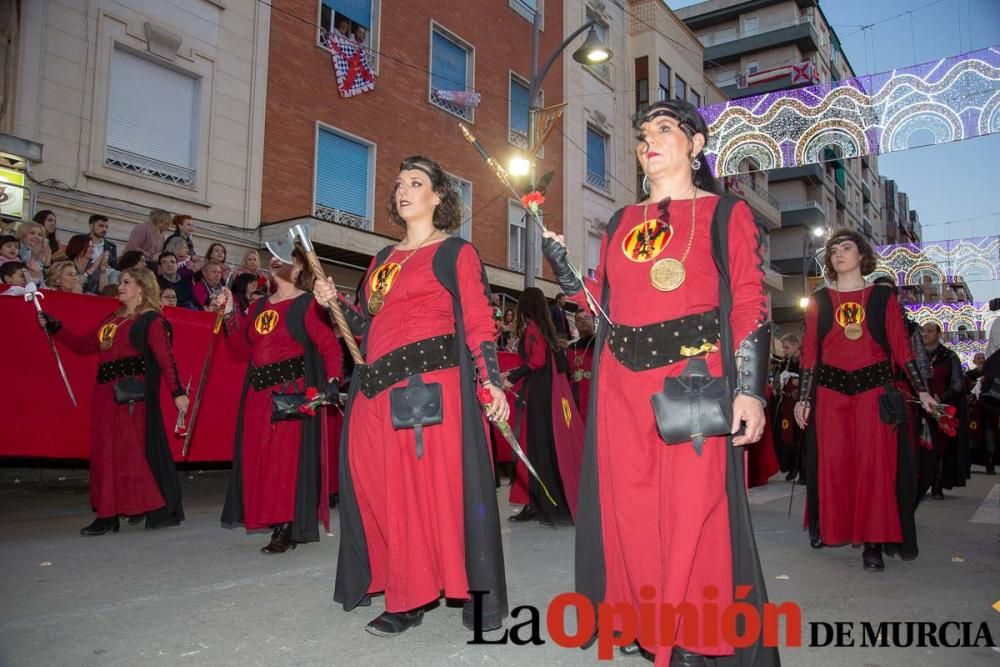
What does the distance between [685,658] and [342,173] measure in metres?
14.0

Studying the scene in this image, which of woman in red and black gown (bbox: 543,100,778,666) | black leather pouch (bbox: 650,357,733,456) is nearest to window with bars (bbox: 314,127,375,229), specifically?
woman in red and black gown (bbox: 543,100,778,666)

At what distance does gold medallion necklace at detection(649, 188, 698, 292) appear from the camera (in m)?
2.77

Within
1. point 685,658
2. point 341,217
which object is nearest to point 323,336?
point 685,658

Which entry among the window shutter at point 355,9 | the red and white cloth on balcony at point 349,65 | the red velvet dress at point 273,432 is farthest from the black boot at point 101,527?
the window shutter at point 355,9

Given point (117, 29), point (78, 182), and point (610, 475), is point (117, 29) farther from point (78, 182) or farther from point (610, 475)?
point (610, 475)

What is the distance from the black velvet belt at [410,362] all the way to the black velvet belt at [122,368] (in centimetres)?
339

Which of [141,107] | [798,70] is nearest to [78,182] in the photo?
[141,107]

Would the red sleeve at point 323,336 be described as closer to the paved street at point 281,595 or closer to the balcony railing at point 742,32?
the paved street at point 281,595

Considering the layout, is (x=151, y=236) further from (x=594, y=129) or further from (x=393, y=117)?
(x=594, y=129)

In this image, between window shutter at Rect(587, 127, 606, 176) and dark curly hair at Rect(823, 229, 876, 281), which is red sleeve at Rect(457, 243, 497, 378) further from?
window shutter at Rect(587, 127, 606, 176)

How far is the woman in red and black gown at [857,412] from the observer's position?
5.01 m

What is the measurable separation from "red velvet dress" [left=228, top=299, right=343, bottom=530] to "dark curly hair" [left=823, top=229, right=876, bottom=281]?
361 centimetres

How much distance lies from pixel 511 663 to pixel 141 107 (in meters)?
11.7

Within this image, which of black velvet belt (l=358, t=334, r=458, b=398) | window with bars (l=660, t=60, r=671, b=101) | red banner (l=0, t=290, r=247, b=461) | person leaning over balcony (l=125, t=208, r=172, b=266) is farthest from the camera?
window with bars (l=660, t=60, r=671, b=101)
